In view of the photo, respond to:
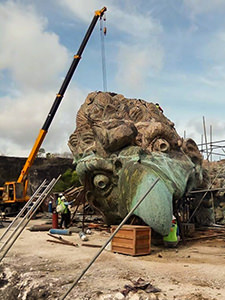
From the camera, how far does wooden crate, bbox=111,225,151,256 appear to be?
858cm

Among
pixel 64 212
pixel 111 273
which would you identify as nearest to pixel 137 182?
pixel 111 273

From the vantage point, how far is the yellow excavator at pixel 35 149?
66.7 feet

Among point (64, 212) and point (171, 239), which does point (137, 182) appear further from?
point (64, 212)

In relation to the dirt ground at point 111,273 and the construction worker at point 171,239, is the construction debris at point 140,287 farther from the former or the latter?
the construction worker at point 171,239

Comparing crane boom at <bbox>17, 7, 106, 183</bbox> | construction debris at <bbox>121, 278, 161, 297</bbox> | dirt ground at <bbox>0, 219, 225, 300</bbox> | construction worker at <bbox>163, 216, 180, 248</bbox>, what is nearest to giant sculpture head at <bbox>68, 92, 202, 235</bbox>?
construction worker at <bbox>163, 216, 180, 248</bbox>

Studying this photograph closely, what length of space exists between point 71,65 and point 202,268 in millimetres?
16144

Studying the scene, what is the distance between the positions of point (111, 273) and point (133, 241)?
1.92 metres

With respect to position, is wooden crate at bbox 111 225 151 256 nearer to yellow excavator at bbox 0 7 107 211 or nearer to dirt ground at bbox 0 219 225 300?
dirt ground at bbox 0 219 225 300

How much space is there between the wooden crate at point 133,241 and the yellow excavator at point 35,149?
12.5m

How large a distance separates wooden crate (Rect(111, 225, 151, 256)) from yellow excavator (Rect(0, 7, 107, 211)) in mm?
12488

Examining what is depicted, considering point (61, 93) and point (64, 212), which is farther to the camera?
point (61, 93)

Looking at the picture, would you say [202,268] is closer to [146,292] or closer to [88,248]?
[146,292]

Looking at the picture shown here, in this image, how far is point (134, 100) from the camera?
13758 mm

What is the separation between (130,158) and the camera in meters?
10.9
